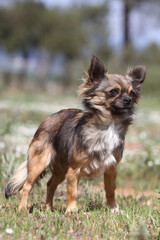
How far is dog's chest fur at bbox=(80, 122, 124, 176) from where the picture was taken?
493cm

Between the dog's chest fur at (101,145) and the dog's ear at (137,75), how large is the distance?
0.69 m

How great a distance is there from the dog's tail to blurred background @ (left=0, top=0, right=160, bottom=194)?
2.50 metres

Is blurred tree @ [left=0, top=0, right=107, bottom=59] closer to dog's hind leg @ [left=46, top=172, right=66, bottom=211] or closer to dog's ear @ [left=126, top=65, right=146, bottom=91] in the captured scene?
dog's hind leg @ [left=46, top=172, right=66, bottom=211]

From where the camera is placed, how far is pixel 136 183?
322 inches

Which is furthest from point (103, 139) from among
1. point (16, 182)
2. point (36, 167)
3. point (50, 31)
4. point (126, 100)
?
point (50, 31)

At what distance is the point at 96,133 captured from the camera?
498 centimetres

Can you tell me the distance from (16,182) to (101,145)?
1411 millimetres

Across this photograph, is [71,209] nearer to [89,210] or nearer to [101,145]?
[89,210]

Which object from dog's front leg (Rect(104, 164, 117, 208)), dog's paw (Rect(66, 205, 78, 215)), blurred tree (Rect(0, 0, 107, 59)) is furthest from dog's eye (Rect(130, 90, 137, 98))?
blurred tree (Rect(0, 0, 107, 59))

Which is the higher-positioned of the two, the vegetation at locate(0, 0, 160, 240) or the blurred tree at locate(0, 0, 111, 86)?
the blurred tree at locate(0, 0, 111, 86)

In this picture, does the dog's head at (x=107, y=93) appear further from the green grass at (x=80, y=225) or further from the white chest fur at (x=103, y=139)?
the green grass at (x=80, y=225)

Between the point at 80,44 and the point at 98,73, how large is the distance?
37.9 meters

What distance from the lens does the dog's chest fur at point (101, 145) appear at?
493 cm

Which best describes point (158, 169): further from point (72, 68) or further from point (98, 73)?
point (72, 68)
